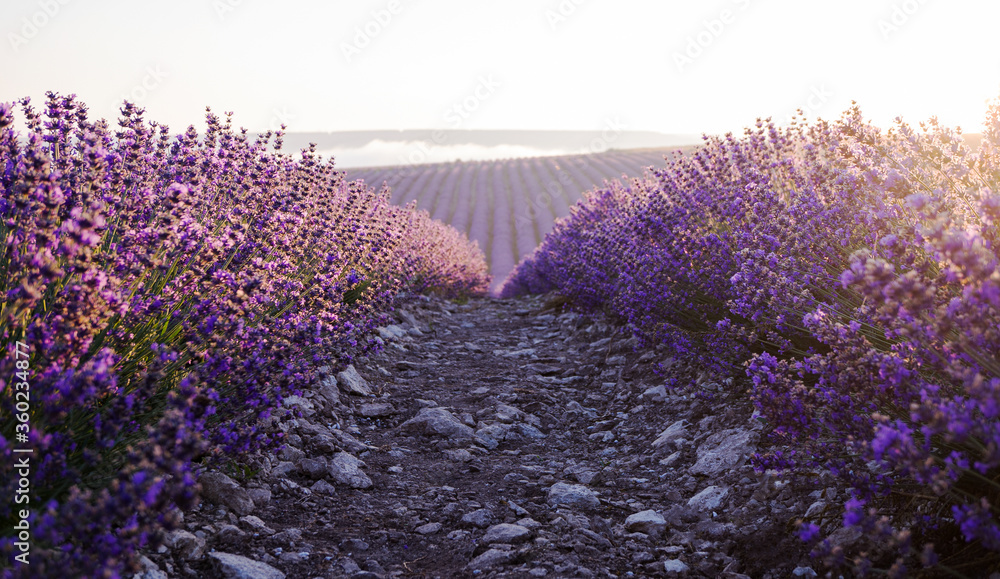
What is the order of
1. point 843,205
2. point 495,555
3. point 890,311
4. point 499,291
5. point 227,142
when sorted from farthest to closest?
point 499,291
point 227,142
point 843,205
point 495,555
point 890,311

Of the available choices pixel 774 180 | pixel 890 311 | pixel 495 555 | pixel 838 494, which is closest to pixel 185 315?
pixel 495 555

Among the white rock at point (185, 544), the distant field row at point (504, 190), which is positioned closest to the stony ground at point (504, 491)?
the white rock at point (185, 544)

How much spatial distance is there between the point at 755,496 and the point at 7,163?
335cm

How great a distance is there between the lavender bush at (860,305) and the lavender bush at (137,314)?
72.5 inches

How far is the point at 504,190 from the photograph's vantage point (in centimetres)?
3219

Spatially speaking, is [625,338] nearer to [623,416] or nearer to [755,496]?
[623,416]

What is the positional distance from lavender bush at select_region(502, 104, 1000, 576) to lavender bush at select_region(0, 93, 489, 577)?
72.5 inches

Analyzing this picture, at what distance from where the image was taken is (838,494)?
2404 millimetres

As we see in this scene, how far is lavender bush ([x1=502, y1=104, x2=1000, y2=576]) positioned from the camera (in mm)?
1551

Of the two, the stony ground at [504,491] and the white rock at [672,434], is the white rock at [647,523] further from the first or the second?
the white rock at [672,434]

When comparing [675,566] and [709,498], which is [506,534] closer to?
[675,566]

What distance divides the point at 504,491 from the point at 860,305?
1919 mm

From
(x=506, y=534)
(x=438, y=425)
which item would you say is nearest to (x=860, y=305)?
(x=506, y=534)

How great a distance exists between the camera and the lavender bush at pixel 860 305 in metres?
1.55
